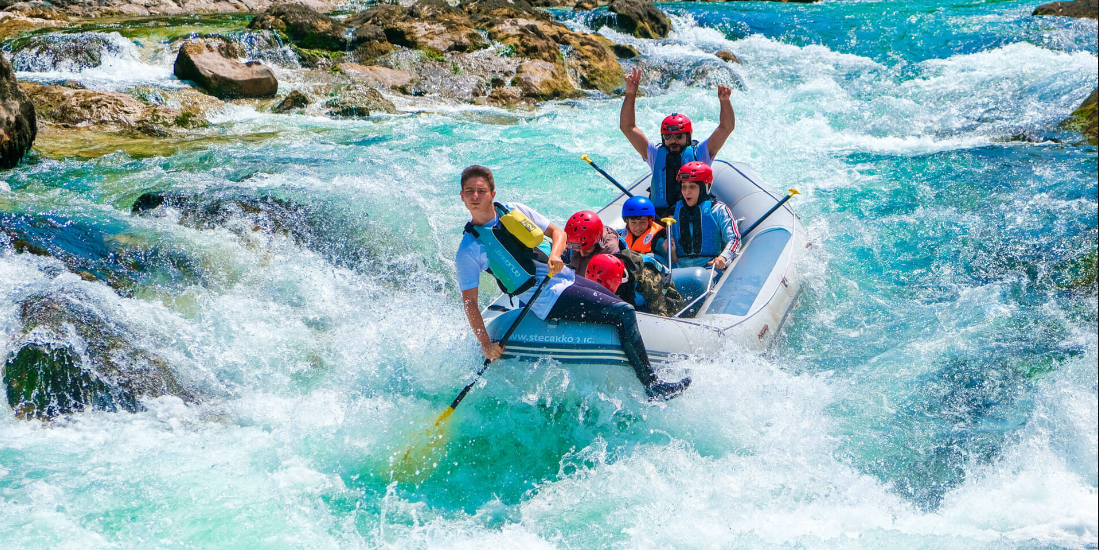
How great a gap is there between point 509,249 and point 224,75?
911cm

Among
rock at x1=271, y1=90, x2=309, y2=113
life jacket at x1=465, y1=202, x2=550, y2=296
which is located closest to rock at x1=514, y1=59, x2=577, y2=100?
rock at x1=271, y1=90, x2=309, y2=113

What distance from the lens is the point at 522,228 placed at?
4.12 metres

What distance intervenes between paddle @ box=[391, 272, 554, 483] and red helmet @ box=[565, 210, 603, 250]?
49 cm

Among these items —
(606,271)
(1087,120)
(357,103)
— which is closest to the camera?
(606,271)

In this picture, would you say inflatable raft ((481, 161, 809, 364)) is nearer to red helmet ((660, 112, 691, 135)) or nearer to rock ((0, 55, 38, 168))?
red helmet ((660, 112, 691, 135))

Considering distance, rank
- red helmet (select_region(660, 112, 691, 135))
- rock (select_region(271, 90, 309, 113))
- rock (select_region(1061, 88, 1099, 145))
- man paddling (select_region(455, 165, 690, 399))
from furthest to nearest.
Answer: rock (select_region(271, 90, 309, 113)) < rock (select_region(1061, 88, 1099, 145)) < red helmet (select_region(660, 112, 691, 135)) < man paddling (select_region(455, 165, 690, 399))

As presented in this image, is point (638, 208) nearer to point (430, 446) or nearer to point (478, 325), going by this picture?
point (478, 325)

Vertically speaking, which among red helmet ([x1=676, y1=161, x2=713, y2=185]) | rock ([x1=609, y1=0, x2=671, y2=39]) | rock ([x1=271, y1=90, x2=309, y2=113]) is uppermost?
rock ([x1=609, y1=0, x2=671, y2=39])

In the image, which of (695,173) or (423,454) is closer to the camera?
(423,454)

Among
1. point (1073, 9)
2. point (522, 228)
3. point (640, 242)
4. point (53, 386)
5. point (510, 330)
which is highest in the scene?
point (1073, 9)

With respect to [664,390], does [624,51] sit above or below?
above

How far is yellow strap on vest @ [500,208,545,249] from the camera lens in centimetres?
411

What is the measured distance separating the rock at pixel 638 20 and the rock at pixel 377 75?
6669 mm

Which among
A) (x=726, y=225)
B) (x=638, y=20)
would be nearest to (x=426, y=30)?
(x=638, y=20)
